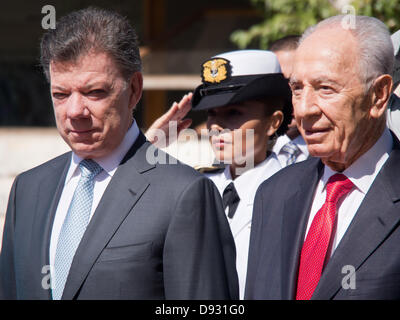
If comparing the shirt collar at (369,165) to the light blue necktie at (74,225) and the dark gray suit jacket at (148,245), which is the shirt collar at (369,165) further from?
the light blue necktie at (74,225)

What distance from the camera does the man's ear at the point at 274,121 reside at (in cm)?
345

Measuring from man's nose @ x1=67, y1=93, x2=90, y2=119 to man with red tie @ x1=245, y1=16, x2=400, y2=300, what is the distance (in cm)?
72

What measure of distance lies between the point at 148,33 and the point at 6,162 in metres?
3.51

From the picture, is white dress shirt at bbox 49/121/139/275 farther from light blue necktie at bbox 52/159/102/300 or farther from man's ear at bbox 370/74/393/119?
man's ear at bbox 370/74/393/119

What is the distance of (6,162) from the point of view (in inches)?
330

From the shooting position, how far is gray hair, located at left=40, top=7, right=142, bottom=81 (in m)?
2.49

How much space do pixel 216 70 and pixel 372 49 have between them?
1177mm

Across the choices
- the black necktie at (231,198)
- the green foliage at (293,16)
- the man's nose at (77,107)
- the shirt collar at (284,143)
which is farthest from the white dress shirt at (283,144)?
the green foliage at (293,16)

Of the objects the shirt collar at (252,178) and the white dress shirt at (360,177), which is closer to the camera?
the white dress shirt at (360,177)

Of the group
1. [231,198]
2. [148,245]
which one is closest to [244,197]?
[231,198]

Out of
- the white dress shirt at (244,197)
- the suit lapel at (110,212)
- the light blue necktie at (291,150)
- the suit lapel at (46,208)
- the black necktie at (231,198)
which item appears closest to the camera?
the suit lapel at (110,212)

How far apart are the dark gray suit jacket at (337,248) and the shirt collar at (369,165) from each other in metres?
0.04

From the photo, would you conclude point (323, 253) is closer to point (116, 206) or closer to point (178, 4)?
point (116, 206)
